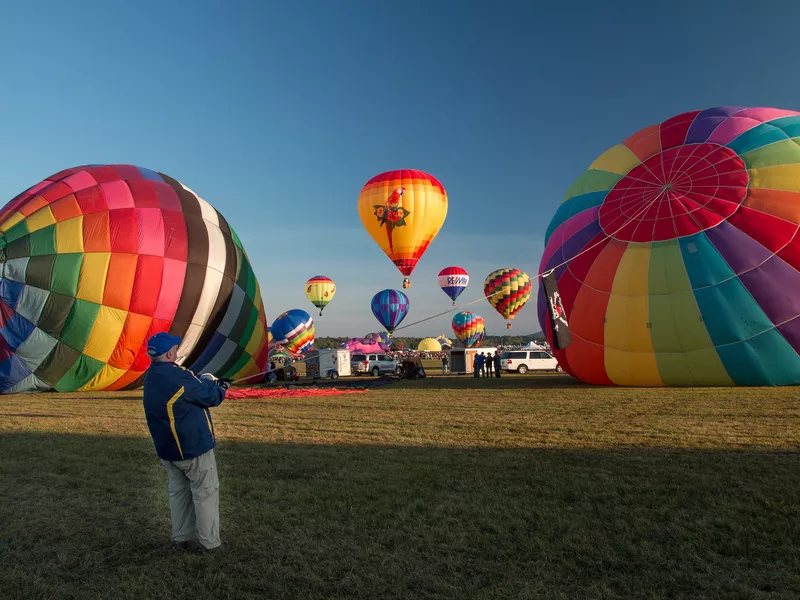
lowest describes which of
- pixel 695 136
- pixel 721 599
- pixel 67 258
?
pixel 721 599

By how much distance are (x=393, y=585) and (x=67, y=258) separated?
1482 centimetres

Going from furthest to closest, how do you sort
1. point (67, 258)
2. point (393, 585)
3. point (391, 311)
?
point (391, 311) < point (67, 258) < point (393, 585)

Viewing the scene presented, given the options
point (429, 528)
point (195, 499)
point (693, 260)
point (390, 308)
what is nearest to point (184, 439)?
point (195, 499)

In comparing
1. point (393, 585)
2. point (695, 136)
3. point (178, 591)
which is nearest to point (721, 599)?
point (393, 585)

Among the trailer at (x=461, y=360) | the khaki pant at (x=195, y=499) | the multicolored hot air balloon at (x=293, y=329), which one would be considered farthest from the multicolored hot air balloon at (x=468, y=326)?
the khaki pant at (x=195, y=499)

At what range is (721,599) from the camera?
A: 3.20 metres

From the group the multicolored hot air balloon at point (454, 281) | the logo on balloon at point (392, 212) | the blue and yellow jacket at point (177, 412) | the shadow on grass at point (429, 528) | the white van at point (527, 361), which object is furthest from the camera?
the multicolored hot air balloon at point (454, 281)

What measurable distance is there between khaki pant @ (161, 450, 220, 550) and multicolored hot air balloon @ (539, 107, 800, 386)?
11.6m

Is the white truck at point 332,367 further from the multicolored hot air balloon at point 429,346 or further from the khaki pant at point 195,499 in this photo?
the multicolored hot air balloon at point 429,346

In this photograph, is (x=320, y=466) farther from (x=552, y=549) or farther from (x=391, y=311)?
(x=391, y=311)

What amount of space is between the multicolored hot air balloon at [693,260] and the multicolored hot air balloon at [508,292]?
71.6ft

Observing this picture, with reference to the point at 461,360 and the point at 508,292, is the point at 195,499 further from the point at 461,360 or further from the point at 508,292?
the point at 508,292

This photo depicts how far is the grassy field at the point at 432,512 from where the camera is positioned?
11.7 ft

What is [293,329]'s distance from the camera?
38781mm
